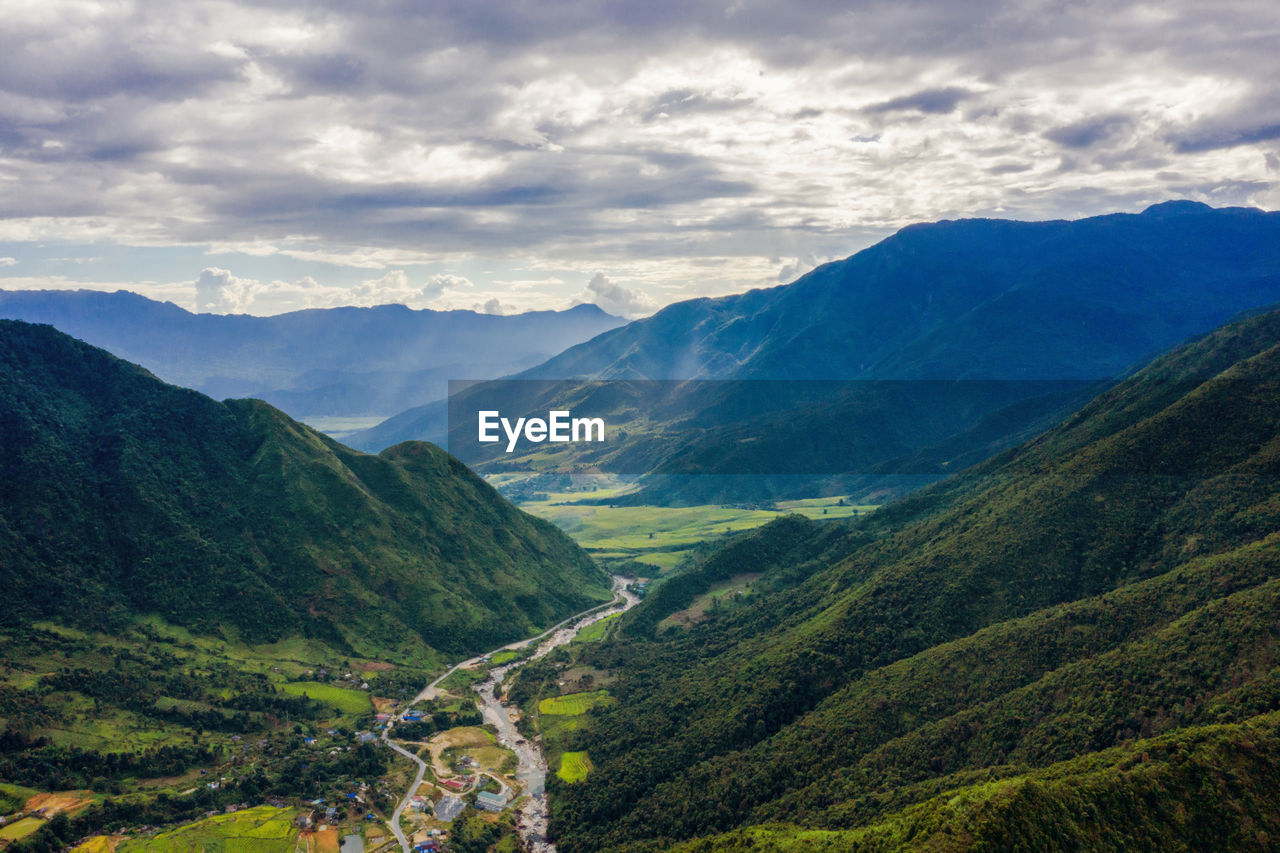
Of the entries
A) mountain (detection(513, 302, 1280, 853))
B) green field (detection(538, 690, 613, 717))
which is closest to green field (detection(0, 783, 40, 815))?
mountain (detection(513, 302, 1280, 853))

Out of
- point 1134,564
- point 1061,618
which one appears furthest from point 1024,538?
point 1061,618

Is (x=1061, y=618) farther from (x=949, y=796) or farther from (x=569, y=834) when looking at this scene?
(x=569, y=834)

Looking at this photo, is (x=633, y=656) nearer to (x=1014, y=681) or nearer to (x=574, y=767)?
(x=574, y=767)

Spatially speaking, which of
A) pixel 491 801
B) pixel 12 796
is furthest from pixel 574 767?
pixel 12 796

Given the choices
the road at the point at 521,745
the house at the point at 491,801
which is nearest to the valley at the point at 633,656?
the house at the point at 491,801

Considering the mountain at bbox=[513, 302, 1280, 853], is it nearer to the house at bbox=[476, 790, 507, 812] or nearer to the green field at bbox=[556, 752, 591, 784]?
the green field at bbox=[556, 752, 591, 784]
